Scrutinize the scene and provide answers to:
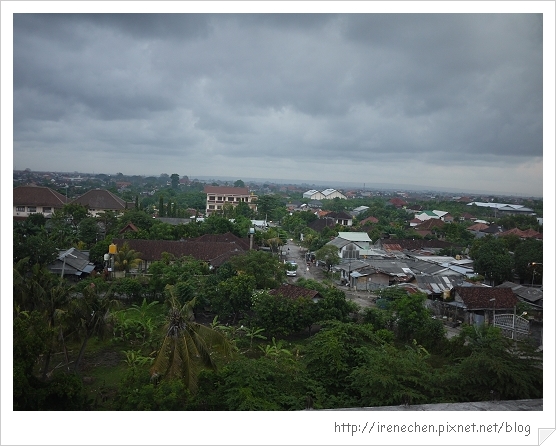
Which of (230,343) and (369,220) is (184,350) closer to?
(230,343)

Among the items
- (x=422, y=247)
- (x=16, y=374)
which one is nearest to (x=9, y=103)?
(x=16, y=374)

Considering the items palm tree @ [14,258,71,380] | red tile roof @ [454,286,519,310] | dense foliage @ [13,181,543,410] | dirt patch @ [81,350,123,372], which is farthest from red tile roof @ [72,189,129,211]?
red tile roof @ [454,286,519,310]

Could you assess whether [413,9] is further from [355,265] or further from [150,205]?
[150,205]

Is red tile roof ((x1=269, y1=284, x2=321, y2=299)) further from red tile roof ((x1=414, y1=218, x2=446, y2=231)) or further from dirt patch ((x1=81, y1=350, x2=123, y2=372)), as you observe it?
red tile roof ((x1=414, y1=218, x2=446, y2=231))

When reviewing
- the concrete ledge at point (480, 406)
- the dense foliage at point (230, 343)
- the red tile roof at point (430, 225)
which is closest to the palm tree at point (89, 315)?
the dense foliage at point (230, 343)

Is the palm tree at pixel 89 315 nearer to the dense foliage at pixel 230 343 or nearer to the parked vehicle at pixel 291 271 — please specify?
the dense foliage at pixel 230 343
